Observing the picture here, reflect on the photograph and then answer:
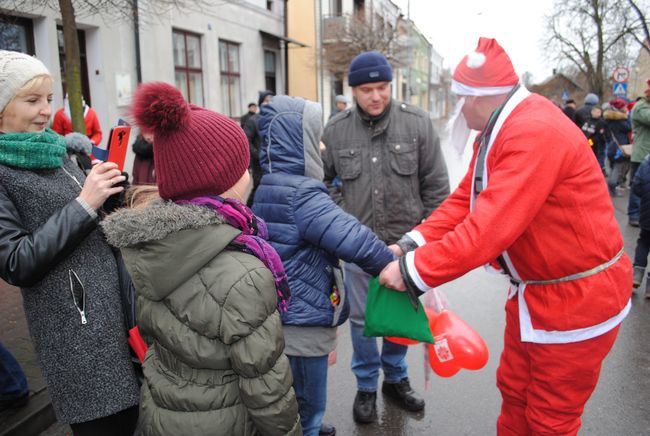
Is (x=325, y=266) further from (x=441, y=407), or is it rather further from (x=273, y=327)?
(x=441, y=407)

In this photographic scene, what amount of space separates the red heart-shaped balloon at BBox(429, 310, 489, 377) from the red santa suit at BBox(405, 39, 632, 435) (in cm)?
35

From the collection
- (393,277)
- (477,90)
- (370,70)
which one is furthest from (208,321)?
(370,70)

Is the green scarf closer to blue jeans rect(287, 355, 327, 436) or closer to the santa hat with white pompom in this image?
blue jeans rect(287, 355, 327, 436)

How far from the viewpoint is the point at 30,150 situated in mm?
1862

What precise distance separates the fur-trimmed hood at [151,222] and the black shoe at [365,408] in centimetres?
203

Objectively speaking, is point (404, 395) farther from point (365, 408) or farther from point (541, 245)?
point (541, 245)

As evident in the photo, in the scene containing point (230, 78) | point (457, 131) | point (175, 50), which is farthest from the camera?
point (230, 78)

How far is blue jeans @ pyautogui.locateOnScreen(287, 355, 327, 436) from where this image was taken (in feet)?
8.02

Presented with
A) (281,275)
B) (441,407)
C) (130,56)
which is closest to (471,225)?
(281,275)

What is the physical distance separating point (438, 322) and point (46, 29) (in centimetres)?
963

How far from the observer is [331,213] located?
7.40 ft

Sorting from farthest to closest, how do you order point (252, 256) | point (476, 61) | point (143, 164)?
1. point (143, 164)
2. point (476, 61)
3. point (252, 256)

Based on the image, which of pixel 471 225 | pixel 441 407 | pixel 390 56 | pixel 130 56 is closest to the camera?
pixel 471 225

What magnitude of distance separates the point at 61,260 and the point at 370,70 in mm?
2015
